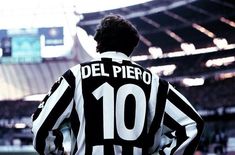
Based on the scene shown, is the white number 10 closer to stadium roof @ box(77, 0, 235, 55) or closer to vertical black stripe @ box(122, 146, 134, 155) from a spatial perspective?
vertical black stripe @ box(122, 146, 134, 155)

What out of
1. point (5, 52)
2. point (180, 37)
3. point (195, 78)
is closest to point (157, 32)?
point (180, 37)

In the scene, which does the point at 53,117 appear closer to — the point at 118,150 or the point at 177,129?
the point at 118,150

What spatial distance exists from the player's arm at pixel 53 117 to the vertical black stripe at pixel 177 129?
22 cm

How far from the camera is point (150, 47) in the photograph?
27.8 feet

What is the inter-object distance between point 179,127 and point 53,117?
0.29 metres

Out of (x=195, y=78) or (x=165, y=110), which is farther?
(x=195, y=78)

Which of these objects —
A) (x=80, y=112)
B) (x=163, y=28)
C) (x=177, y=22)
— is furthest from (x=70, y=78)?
(x=163, y=28)

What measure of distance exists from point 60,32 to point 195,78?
2.15 metres

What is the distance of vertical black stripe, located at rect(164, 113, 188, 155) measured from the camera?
124 centimetres

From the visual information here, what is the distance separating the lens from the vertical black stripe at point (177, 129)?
1239mm

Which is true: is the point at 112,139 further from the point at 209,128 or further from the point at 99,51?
the point at 209,128

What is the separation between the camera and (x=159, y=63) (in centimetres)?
852

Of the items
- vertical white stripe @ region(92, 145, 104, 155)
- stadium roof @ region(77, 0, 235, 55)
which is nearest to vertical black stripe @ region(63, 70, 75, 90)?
vertical white stripe @ region(92, 145, 104, 155)

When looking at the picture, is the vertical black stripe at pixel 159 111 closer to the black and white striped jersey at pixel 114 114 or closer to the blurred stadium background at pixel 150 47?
the black and white striped jersey at pixel 114 114
